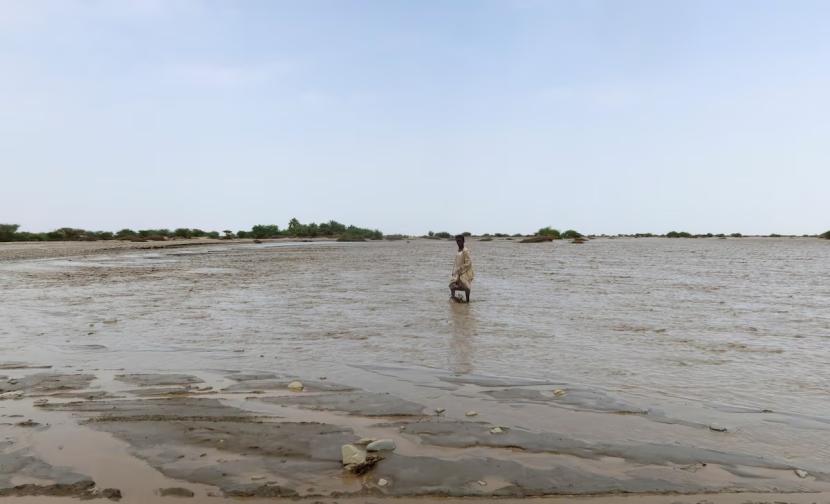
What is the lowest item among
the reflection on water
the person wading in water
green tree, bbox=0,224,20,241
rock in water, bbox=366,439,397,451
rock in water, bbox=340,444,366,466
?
the reflection on water

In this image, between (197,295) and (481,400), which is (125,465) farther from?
(197,295)

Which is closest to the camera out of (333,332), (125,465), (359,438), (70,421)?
(125,465)

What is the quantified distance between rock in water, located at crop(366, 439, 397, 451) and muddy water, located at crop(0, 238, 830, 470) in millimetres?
1614

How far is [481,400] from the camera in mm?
6078

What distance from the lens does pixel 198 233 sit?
86.6m

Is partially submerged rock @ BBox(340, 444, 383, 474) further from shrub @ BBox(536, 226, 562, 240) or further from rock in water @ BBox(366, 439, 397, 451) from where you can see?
shrub @ BBox(536, 226, 562, 240)

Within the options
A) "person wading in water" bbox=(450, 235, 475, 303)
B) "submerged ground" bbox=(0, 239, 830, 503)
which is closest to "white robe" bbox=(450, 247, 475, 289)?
"person wading in water" bbox=(450, 235, 475, 303)

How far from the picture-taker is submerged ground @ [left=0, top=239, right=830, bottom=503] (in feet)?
13.1

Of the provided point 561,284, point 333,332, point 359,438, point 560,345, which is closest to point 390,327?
point 333,332

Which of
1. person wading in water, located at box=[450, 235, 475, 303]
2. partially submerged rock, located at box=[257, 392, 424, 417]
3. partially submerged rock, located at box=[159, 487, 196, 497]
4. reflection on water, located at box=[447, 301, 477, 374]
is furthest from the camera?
person wading in water, located at box=[450, 235, 475, 303]

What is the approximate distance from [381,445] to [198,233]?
8985cm

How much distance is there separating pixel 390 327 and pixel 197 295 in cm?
807

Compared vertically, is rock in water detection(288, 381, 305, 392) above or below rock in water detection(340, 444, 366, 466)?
below

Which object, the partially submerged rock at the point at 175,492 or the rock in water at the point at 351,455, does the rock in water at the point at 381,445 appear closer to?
the rock in water at the point at 351,455
